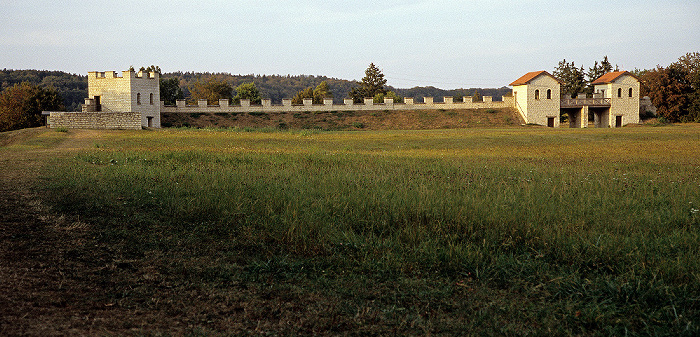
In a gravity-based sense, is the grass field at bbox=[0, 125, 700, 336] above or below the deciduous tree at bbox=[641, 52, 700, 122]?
below

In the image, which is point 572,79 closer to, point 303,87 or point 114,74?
point 114,74

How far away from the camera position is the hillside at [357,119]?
203ft

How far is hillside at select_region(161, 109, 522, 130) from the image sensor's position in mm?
61812

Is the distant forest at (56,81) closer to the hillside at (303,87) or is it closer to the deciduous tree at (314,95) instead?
the hillside at (303,87)

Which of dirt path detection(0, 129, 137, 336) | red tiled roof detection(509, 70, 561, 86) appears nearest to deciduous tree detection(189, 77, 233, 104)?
red tiled roof detection(509, 70, 561, 86)

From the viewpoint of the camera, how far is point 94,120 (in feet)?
139

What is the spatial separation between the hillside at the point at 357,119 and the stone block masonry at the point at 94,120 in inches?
673

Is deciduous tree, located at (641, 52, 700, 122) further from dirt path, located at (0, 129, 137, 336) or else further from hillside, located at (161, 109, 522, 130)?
dirt path, located at (0, 129, 137, 336)

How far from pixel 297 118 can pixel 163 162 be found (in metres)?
52.1

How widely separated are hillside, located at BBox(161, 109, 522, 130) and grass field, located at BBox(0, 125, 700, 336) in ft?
168

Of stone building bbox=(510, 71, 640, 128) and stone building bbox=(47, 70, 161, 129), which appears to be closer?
stone building bbox=(47, 70, 161, 129)

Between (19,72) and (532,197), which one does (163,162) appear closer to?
(532,197)

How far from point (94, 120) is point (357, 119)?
107 ft

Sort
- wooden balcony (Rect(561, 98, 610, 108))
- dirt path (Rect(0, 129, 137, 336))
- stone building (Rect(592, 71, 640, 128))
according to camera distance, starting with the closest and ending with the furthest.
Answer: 1. dirt path (Rect(0, 129, 137, 336))
2. wooden balcony (Rect(561, 98, 610, 108))
3. stone building (Rect(592, 71, 640, 128))
